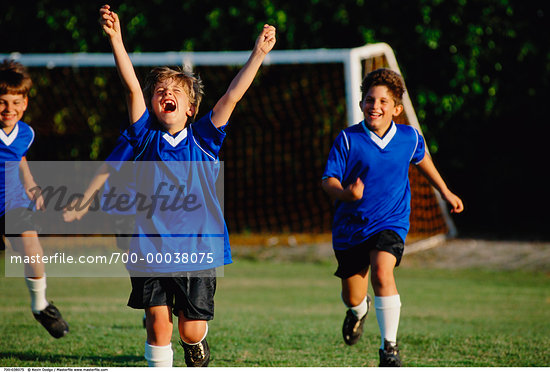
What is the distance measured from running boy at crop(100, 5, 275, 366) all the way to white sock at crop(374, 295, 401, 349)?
111cm

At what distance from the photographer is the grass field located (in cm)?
452

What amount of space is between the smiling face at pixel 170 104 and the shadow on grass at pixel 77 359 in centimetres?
167

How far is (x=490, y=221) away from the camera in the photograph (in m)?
13.6

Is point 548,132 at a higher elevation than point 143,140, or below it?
higher

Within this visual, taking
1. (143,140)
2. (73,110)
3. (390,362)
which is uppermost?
(73,110)

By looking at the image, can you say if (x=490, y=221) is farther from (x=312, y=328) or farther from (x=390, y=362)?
(x=390, y=362)

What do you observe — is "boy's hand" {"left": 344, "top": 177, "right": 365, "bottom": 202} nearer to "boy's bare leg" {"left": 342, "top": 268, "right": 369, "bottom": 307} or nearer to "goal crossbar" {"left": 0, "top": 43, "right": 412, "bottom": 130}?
"boy's bare leg" {"left": 342, "top": 268, "right": 369, "bottom": 307}

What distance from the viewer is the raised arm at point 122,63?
341 centimetres

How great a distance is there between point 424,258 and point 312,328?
555cm

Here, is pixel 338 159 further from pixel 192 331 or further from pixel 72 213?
pixel 72 213

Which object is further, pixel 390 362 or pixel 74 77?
pixel 74 77

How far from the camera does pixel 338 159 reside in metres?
4.38

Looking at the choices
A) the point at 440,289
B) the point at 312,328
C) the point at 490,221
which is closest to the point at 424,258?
the point at 440,289

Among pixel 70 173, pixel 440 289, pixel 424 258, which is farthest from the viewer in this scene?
pixel 70 173
